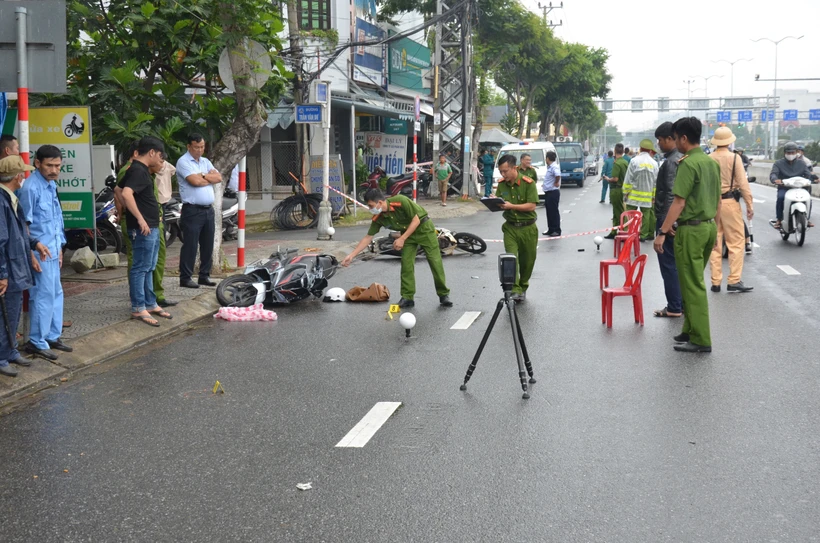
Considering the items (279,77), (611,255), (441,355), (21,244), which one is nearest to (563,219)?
(611,255)

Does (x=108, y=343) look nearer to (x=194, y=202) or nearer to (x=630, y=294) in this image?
(x=194, y=202)

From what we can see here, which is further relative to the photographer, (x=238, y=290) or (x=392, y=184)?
(x=392, y=184)

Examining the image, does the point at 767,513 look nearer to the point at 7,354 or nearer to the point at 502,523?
the point at 502,523

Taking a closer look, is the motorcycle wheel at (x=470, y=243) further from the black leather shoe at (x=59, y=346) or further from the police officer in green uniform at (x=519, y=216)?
the black leather shoe at (x=59, y=346)

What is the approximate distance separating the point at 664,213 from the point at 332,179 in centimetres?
1373

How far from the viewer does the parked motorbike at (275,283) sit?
426 inches

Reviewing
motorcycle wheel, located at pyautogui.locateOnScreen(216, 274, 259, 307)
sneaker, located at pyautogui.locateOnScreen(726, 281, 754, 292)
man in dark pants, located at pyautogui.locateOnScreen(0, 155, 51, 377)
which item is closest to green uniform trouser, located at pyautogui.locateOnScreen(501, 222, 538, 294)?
sneaker, located at pyautogui.locateOnScreen(726, 281, 754, 292)

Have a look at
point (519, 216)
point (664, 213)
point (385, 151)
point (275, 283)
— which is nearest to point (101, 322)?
point (275, 283)

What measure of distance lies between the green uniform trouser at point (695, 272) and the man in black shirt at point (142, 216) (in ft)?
16.4

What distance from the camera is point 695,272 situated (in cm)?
795

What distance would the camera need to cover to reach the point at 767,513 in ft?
14.2

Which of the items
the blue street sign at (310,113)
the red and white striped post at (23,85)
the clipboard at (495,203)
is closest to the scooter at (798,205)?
the clipboard at (495,203)

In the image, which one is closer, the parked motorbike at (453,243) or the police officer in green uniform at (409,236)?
the police officer in green uniform at (409,236)

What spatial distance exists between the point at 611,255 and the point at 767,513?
11729 millimetres
